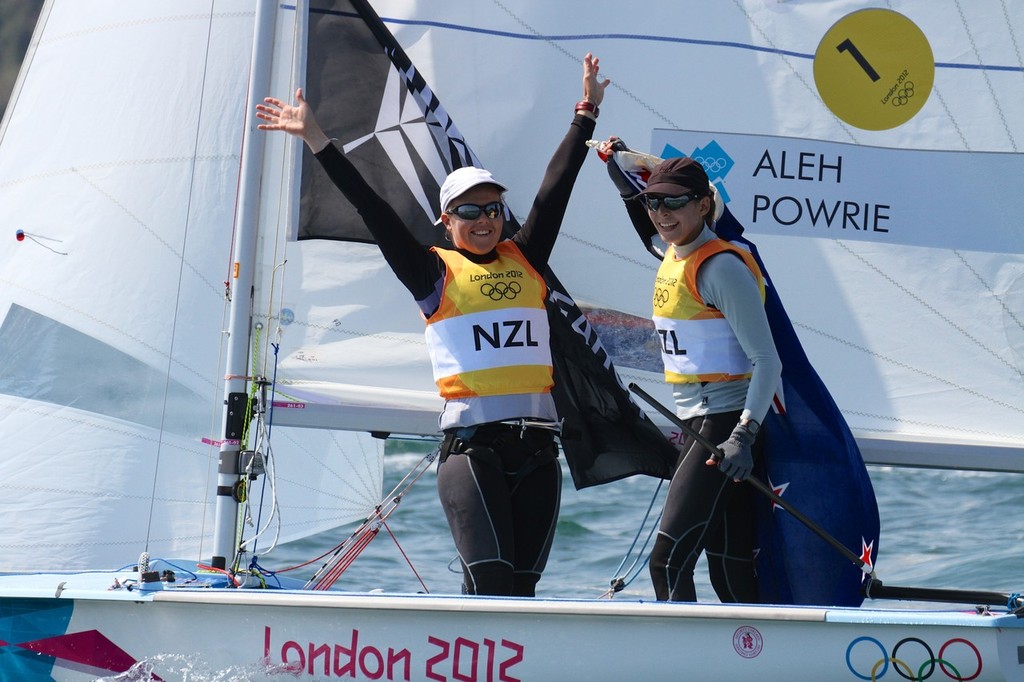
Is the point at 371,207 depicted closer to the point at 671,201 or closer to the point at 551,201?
the point at 551,201

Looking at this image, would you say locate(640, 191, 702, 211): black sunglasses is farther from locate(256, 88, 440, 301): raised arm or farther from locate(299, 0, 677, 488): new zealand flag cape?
locate(299, 0, 677, 488): new zealand flag cape

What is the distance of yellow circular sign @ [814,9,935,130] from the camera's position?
14.3ft

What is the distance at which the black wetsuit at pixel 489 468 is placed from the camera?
3.47 meters

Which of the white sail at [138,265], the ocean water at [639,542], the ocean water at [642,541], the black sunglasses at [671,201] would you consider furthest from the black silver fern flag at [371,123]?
the ocean water at [642,541]

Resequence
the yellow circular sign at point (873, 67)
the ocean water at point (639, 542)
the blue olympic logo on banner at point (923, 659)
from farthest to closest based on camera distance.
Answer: the ocean water at point (639, 542) → the yellow circular sign at point (873, 67) → the blue olympic logo on banner at point (923, 659)

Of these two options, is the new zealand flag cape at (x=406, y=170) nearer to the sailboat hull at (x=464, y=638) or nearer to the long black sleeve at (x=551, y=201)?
the long black sleeve at (x=551, y=201)

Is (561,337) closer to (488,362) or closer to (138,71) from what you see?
(488,362)

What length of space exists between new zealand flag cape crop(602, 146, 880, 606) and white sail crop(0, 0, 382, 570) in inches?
52.2

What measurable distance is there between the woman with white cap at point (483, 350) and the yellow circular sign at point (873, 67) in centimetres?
128

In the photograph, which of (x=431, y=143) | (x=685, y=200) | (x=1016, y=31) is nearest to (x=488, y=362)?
(x=685, y=200)

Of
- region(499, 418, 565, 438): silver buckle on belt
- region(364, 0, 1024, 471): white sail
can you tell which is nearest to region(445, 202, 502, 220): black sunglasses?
region(499, 418, 565, 438): silver buckle on belt

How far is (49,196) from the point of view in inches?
177

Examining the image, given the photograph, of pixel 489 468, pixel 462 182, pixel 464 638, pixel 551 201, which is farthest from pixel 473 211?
pixel 464 638

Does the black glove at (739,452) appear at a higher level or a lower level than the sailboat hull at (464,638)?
higher
